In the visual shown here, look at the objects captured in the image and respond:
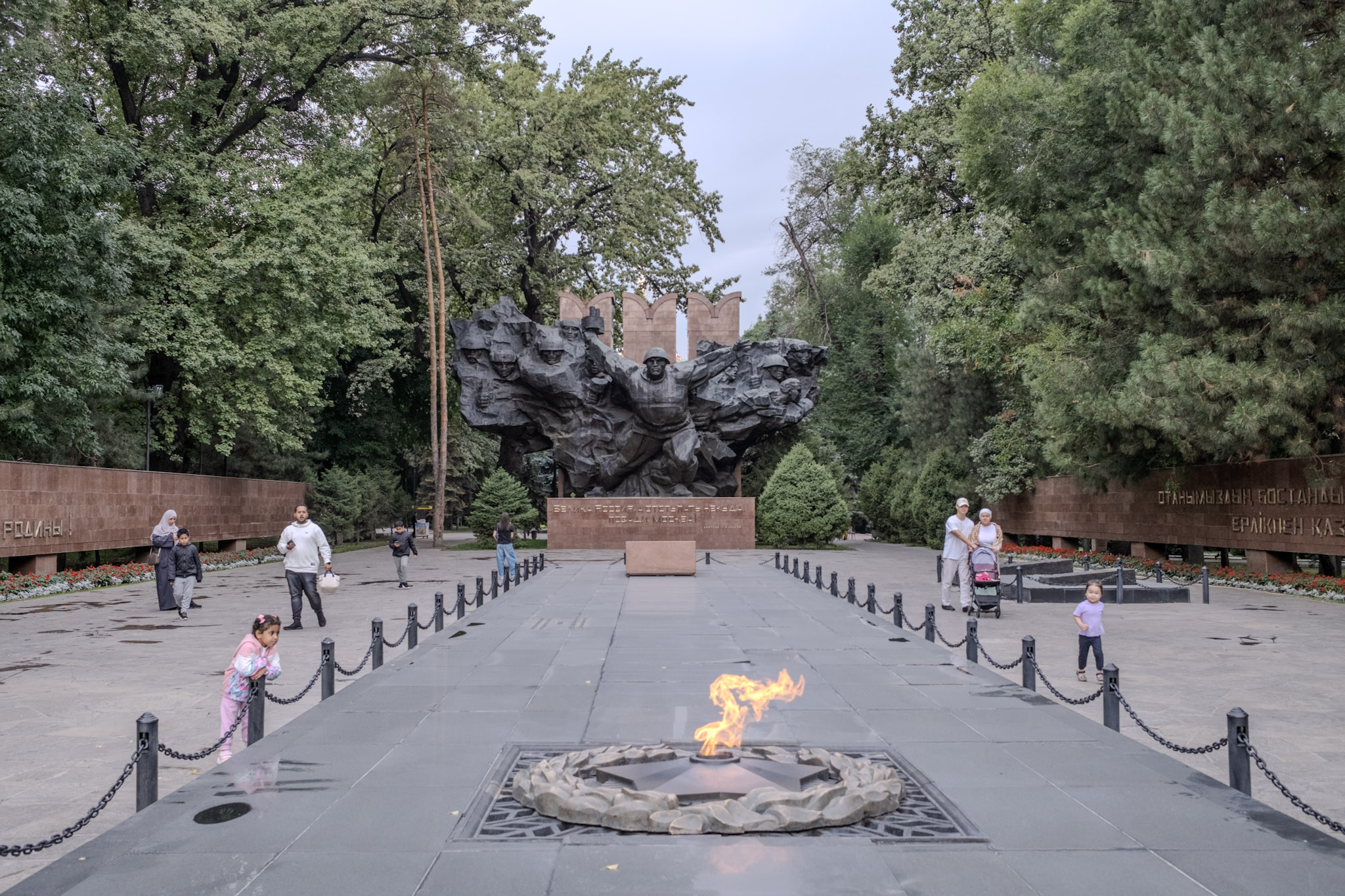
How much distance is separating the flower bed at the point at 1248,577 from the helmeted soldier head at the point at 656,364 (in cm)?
1407

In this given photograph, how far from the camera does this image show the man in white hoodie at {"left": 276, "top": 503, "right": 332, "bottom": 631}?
1359 centimetres

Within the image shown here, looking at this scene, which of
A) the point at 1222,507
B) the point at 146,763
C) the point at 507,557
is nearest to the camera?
the point at 146,763

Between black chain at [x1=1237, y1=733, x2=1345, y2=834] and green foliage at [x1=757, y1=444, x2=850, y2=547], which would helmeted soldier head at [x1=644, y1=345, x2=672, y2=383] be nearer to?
green foliage at [x1=757, y1=444, x2=850, y2=547]

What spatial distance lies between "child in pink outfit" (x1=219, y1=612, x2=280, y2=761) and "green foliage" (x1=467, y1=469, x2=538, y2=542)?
27.7 meters

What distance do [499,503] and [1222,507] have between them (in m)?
23.3

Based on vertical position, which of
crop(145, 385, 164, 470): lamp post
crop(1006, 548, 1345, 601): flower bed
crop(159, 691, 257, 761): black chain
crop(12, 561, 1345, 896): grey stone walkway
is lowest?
crop(1006, 548, 1345, 601): flower bed

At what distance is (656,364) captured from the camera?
33312 mm

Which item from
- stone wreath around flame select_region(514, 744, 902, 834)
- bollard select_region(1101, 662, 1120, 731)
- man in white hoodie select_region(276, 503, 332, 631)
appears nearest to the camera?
stone wreath around flame select_region(514, 744, 902, 834)

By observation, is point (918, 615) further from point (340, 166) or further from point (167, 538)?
point (340, 166)

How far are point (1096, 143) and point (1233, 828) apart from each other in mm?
21293

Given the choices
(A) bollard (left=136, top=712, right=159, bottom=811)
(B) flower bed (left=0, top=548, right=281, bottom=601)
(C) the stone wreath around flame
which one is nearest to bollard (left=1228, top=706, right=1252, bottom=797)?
(C) the stone wreath around flame

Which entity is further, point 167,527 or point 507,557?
point 507,557

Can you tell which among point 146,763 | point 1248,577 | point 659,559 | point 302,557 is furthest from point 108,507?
point 1248,577

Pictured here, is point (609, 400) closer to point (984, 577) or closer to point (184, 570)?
point (184, 570)
